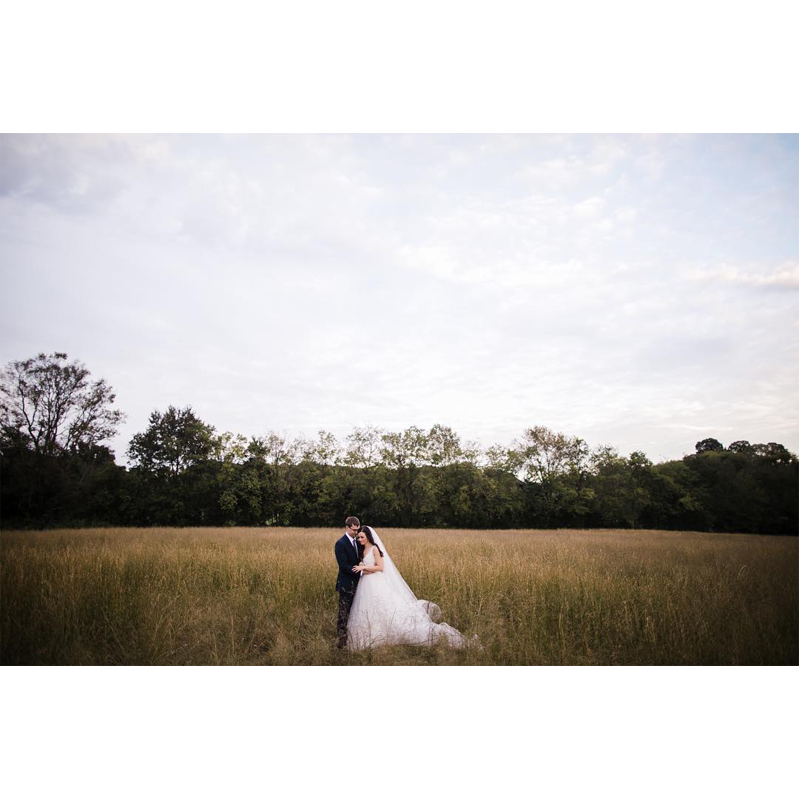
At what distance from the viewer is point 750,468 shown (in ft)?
102

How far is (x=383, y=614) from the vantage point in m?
5.25

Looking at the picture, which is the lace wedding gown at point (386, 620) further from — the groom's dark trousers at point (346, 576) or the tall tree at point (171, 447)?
the tall tree at point (171, 447)

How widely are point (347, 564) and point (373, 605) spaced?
65cm

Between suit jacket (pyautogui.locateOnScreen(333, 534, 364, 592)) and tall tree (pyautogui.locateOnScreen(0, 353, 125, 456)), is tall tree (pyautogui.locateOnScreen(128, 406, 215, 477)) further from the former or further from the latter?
suit jacket (pyautogui.locateOnScreen(333, 534, 364, 592))

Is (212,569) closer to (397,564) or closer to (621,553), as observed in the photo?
(397,564)

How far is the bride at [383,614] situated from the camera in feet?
16.8

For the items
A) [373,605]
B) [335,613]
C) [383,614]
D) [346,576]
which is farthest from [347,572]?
[335,613]

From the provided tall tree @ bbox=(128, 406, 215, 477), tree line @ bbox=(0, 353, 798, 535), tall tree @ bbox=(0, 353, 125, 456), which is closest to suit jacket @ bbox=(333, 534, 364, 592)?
tall tree @ bbox=(0, 353, 125, 456)

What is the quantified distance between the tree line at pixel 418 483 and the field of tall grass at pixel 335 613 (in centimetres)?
2347

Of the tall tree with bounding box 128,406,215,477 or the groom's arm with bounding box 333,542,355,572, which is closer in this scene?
the groom's arm with bounding box 333,542,355,572

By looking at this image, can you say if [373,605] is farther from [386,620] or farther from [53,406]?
[53,406]

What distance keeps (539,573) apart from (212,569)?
6791mm

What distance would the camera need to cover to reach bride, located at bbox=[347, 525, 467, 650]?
5129 mm
